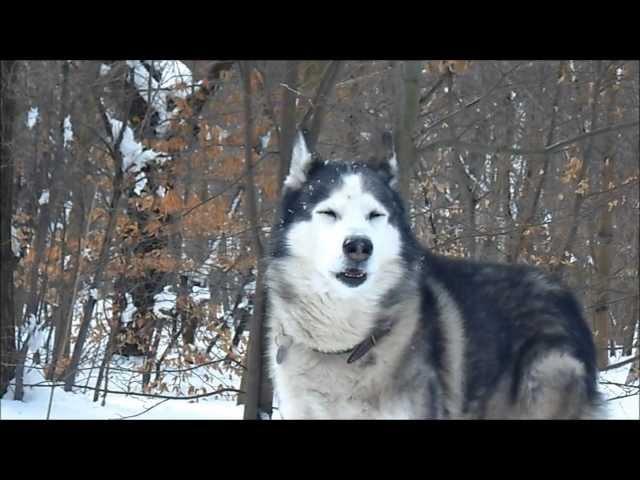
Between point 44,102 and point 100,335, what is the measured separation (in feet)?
11.2

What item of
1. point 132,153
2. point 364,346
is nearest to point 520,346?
point 364,346

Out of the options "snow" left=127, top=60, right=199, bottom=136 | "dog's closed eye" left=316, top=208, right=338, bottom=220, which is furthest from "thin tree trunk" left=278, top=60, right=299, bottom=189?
"snow" left=127, top=60, right=199, bottom=136

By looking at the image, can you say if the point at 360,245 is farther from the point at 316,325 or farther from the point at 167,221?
the point at 167,221

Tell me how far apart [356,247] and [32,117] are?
7.09m

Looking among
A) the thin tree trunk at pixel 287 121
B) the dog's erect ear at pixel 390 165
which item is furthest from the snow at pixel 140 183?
the dog's erect ear at pixel 390 165

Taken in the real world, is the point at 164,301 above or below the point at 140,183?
below

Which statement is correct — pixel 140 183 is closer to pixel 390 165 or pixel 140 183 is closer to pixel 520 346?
pixel 390 165

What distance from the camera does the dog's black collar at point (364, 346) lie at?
397 centimetres

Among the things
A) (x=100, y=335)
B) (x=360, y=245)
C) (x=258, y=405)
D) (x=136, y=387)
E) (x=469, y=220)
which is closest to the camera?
(x=360, y=245)

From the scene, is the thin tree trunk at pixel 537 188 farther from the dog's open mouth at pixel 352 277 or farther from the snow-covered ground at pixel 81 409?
the dog's open mouth at pixel 352 277

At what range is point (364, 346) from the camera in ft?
13.1

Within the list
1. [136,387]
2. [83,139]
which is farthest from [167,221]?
[136,387]

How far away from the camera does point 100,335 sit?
11031 mm

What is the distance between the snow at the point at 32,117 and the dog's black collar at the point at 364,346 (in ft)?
21.6
